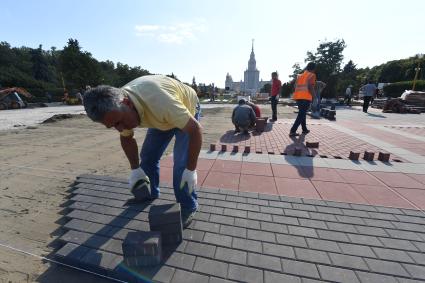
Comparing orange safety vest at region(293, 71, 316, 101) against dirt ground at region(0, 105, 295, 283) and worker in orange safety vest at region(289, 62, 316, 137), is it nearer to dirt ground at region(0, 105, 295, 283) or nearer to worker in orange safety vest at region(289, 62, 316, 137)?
worker in orange safety vest at region(289, 62, 316, 137)

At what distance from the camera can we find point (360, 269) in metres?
1.90

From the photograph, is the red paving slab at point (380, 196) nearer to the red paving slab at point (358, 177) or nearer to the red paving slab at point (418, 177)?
the red paving slab at point (358, 177)

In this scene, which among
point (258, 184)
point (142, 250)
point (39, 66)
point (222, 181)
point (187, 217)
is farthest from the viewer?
point (39, 66)

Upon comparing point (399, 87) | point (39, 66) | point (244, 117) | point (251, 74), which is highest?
point (251, 74)

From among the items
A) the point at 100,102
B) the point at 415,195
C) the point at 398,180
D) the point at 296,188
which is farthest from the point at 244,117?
the point at 100,102

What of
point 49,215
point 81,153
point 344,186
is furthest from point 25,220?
point 344,186

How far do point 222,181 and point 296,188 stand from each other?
1.08 m

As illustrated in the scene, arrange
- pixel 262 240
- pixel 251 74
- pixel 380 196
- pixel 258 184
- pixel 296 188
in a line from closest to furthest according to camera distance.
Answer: pixel 262 240
pixel 380 196
pixel 296 188
pixel 258 184
pixel 251 74

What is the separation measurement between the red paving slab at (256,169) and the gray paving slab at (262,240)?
1.06 m

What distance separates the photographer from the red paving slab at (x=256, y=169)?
4207 mm

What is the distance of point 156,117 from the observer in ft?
6.64

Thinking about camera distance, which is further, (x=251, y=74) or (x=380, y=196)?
(x=251, y=74)

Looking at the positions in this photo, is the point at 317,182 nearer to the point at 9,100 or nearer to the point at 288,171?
the point at 288,171

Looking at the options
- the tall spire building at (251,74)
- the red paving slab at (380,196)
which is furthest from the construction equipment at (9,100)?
the tall spire building at (251,74)
